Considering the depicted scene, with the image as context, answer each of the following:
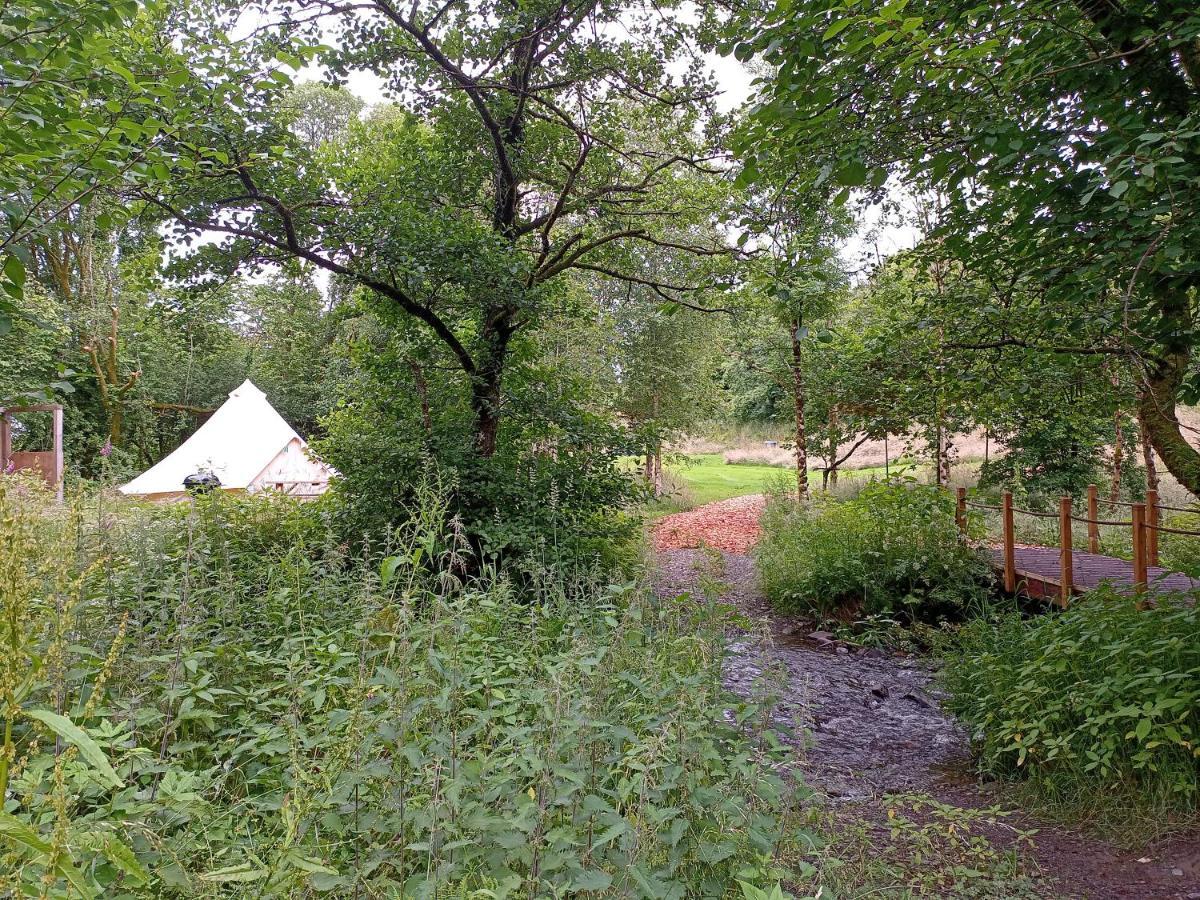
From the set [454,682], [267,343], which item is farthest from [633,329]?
[267,343]

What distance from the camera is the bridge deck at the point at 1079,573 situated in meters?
7.15

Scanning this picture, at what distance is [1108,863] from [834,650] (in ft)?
14.2

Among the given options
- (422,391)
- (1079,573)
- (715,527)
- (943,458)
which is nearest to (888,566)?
(1079,573)

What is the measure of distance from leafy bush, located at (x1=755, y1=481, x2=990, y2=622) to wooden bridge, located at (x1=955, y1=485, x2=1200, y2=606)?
42cm

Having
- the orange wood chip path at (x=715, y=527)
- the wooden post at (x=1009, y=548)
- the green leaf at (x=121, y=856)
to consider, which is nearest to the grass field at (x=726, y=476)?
the orange wood chip path at (x=715, y=527)

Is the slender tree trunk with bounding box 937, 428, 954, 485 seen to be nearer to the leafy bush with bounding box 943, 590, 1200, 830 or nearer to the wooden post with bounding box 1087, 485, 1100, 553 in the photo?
the wooden post with bounding box 1087, 485, 1100, 553

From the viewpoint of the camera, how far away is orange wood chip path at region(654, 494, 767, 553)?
1419 cm

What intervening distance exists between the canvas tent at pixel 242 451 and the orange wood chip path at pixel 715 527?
826 centimetres

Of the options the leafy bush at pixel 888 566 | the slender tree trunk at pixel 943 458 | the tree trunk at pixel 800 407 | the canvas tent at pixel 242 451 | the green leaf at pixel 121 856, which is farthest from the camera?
the canvas tent at pixel 242 451

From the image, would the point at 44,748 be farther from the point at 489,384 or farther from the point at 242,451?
the point at 242,451

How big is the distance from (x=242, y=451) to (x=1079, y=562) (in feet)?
55.7

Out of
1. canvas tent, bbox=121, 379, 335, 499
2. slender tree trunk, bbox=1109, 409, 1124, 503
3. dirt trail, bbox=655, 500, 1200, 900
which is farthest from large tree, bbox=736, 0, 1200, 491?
canvas tent, bbox=121, 379, 335, 499

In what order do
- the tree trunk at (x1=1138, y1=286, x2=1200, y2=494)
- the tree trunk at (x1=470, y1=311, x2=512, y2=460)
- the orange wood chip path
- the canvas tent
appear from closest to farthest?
the tree trunk at (x1=1138, y1=286, x2=1200, y2=494) → the tree trunk at (x1=470, y1=311, x2=512, y2=460) → the orange wood chip path → the canvas tent

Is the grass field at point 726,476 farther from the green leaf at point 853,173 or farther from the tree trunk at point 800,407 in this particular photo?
the green leaf at point 853,173
